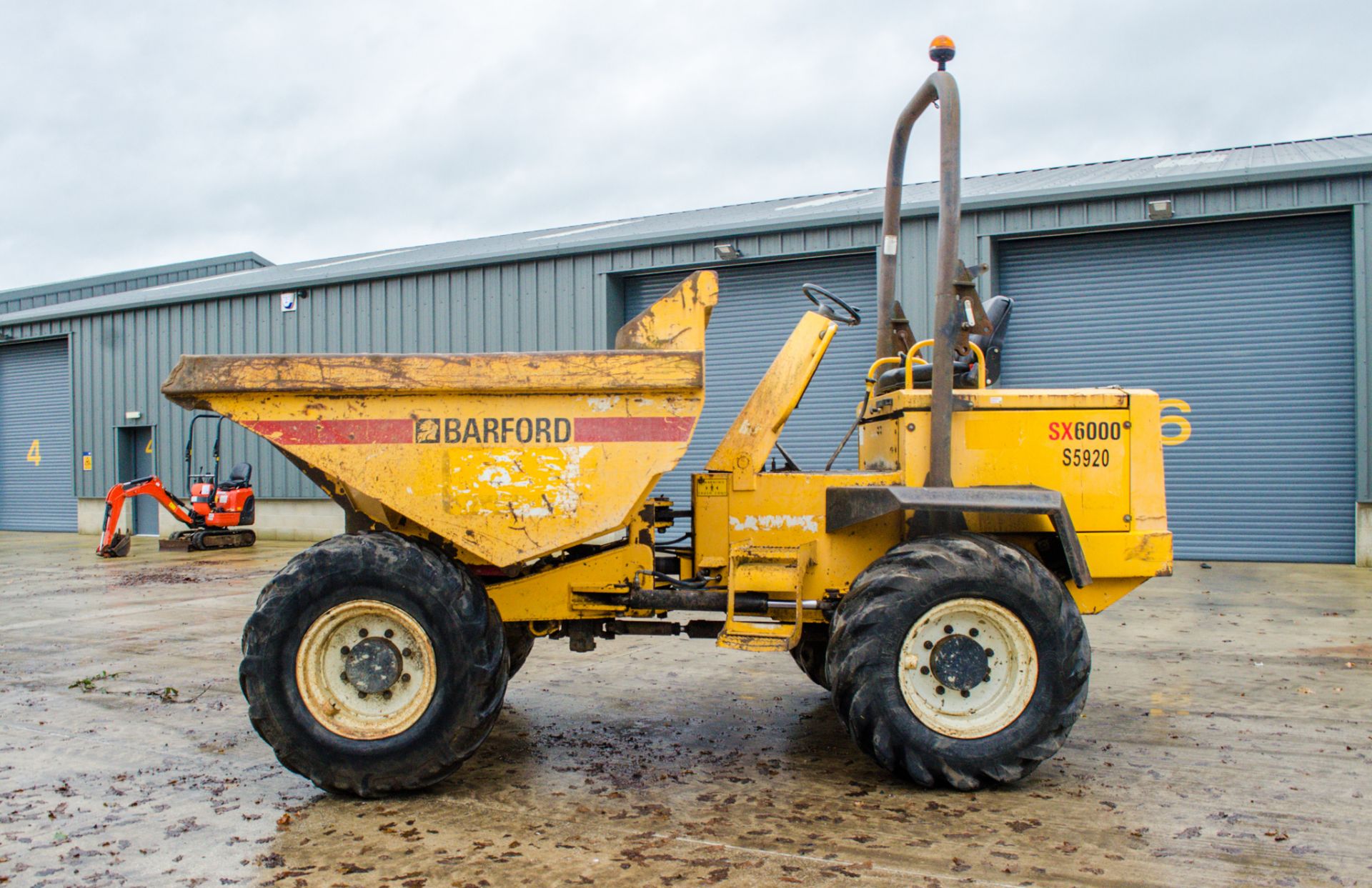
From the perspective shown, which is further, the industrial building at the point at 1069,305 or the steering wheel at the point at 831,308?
the industrial building at the point at 1069,305

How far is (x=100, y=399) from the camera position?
21.0 m

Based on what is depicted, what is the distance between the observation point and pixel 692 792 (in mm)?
4113

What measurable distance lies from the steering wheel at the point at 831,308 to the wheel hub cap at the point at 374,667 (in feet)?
8.07

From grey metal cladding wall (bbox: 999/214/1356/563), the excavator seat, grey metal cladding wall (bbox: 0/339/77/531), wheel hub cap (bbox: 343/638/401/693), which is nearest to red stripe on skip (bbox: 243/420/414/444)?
wheel hub cap (bbox: 343/638/401/693)

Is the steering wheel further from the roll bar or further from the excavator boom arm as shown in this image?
the excavator boom arm

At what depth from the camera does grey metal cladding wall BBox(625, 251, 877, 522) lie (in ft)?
48.0

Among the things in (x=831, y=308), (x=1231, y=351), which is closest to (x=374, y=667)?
(x=831, y=308)

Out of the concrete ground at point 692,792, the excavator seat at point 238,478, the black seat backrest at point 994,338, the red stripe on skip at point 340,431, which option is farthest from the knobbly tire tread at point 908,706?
the excavator seat at point 238,478

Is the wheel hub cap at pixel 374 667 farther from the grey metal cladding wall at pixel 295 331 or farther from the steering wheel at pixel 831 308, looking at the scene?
the grey metal cladding wall at pixel 295 331

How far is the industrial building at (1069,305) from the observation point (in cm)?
1244

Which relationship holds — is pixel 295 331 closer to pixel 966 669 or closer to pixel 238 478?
pixel 238 478

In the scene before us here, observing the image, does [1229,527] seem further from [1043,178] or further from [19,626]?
[19,626]

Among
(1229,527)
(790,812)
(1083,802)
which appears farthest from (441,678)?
(1229,527)

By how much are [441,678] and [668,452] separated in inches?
50.7
